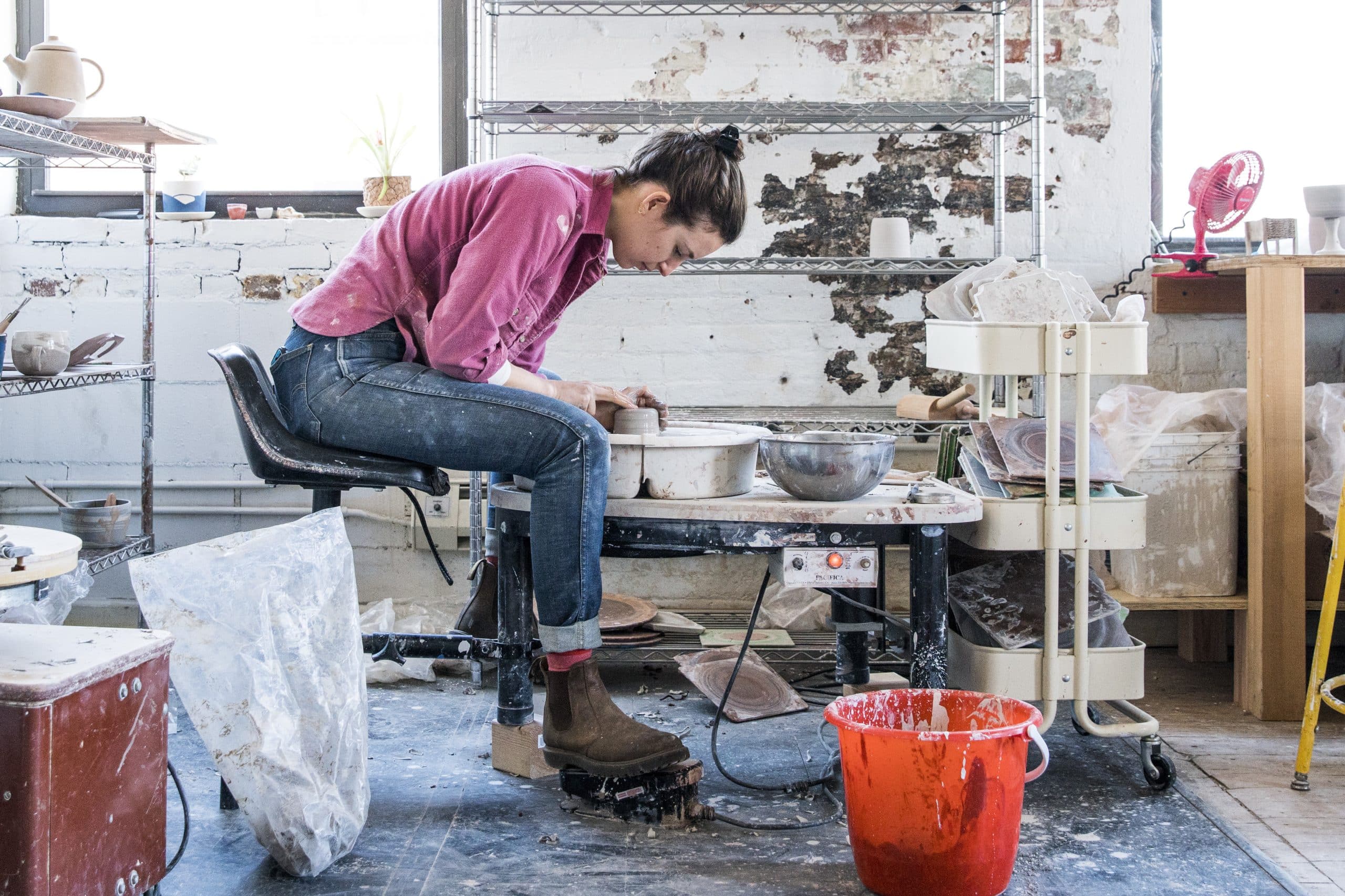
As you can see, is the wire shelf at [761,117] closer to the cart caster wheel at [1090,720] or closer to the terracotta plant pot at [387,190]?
the terracotta plant pot at [387,190]

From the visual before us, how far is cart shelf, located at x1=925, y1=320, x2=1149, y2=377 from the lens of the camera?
2365 millimetres

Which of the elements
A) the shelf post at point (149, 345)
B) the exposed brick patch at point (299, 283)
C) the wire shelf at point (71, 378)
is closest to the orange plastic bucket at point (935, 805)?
the wire shelf at point (71, 378)

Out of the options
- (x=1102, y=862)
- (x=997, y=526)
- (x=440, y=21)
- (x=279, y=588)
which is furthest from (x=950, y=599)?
(x=440, y=21)

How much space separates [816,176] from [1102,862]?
2.25m

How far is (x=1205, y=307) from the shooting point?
3.52m

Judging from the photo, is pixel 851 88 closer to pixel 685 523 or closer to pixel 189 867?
pixel 685 523

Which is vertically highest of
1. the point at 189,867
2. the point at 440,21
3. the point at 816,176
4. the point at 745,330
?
the point at 440,21

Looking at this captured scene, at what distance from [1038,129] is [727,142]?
55.1 inches

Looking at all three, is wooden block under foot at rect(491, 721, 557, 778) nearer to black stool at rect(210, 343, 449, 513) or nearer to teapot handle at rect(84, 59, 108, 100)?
black stool at rect(210, 343, 449, 513)

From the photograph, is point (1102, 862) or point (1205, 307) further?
point (1205, 307)

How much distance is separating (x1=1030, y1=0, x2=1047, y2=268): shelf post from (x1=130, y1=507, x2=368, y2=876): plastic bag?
2130 millimetres

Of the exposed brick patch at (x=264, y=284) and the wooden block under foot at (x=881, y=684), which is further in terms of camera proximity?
the exposed brick patch at (x=264, y=284)

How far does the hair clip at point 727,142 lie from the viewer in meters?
2.26

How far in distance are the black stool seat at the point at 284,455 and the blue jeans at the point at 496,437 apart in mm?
31
